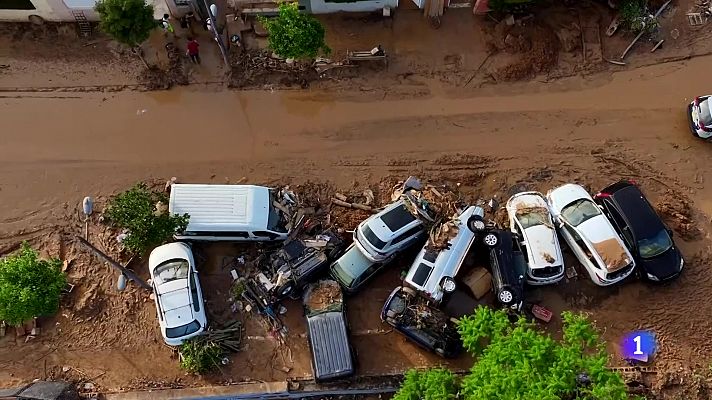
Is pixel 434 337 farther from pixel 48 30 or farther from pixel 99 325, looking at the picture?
pixel 48 30

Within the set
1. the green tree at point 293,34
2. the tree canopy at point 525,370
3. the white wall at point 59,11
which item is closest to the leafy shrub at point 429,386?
the tree canopy at point 525,370

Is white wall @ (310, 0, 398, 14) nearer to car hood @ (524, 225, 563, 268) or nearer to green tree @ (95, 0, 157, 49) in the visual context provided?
green tree @ (95, 0, 157, 49)

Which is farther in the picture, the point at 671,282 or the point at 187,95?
the point at 187,95

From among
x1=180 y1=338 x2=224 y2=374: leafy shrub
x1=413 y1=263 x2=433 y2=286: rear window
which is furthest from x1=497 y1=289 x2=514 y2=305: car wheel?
x1=180 y1=338 x2=224 y2=374: leafy shrub

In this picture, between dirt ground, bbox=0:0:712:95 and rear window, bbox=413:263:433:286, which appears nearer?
rear window, bbox=413:263:433:286

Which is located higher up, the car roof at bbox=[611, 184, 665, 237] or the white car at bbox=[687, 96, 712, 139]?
the white car at bbox=[687, 96, 712, 139]

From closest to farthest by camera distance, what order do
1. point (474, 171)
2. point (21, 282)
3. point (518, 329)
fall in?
point (518, 329) < point (21, 282) < point (474, 171)

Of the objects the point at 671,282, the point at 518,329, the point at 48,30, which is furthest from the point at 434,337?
the point at 48,30
